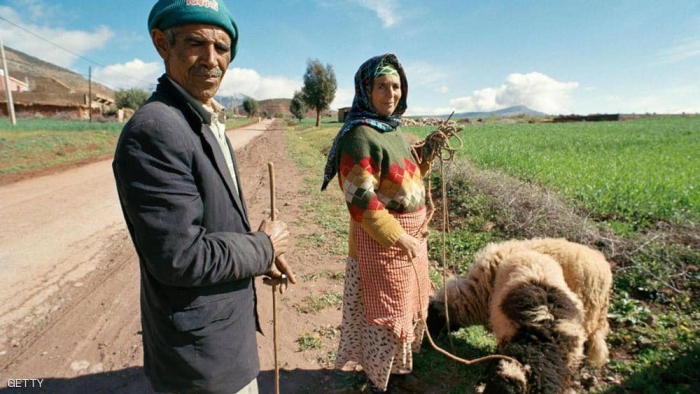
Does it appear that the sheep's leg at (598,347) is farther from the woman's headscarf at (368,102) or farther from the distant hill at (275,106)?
the distant hill at (275,106)

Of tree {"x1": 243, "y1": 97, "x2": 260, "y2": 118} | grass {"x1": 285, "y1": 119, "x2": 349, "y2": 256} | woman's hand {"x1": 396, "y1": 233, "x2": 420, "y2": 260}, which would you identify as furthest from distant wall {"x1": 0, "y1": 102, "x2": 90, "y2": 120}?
woman's hand {"x1": 396, "y1": 233, "x2": 420, "y2": 260}

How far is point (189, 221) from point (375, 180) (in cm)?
123

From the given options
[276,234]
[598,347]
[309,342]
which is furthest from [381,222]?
[598,347]

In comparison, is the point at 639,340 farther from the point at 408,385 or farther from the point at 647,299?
A: the point at 408,385

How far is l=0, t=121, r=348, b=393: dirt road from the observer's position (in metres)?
2.97

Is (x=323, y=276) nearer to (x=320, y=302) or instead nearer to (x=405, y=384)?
(x=320, y=302)

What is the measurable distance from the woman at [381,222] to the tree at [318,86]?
145 feet

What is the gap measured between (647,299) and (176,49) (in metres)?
4.67

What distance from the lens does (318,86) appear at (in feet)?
150

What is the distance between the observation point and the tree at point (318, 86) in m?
45.8

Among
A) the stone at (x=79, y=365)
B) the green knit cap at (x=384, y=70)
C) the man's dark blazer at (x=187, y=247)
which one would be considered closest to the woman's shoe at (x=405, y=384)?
the man's dark blazer at (x=187, y=247)

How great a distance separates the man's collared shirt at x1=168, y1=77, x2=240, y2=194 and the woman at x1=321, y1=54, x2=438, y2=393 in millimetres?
746

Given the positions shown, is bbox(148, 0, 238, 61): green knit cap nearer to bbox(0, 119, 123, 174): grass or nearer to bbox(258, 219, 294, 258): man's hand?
bbox(258, 219, 294, 258): man's hand

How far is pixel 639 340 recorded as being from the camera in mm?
3211
